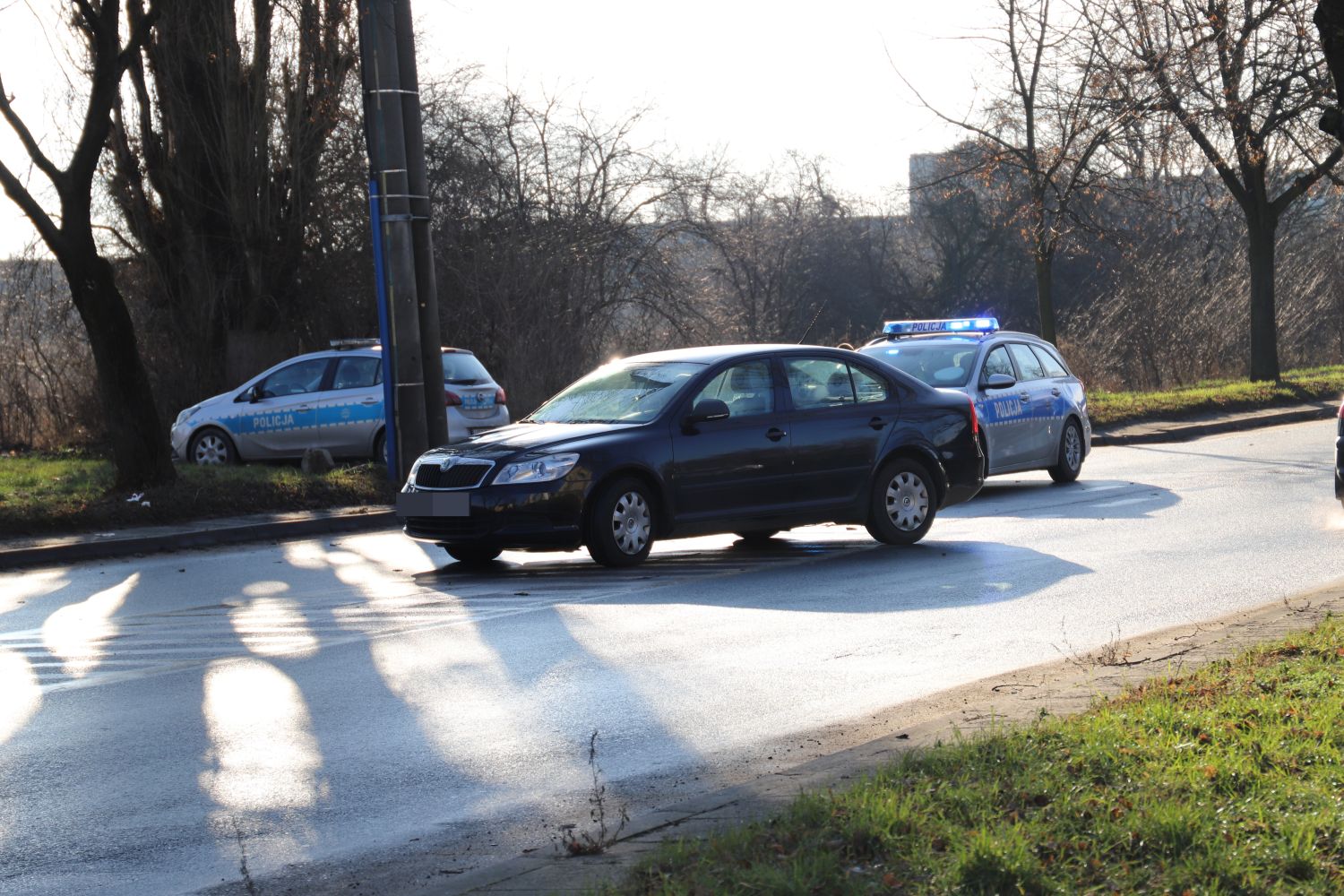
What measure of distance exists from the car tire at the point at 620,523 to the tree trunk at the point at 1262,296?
24.8 m

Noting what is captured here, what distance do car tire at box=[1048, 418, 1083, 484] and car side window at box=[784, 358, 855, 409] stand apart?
19.8 feet

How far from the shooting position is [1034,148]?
27.8m

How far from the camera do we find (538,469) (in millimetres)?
10688

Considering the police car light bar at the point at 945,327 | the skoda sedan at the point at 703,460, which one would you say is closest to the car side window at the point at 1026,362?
the police car light bar at the point at 945,327

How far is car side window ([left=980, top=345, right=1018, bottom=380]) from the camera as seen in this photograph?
54.4ft

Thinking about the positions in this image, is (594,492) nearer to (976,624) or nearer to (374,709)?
(976,624)

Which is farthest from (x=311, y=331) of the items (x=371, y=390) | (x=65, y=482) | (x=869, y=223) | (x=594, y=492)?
(x=869, y=223)

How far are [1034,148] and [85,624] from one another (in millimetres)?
21932

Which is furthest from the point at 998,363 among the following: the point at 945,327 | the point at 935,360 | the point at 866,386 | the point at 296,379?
the point at 296,379

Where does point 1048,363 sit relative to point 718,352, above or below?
below

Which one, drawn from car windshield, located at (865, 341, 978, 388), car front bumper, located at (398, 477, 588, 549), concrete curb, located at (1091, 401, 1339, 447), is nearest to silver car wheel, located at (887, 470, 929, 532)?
car front bumper, located at (398, 477, 588, 549)

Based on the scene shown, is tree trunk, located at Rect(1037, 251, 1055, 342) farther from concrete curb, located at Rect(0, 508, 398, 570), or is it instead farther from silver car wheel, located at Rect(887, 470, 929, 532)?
silver car wheel, located at Rect(887, 470, 929, 532)

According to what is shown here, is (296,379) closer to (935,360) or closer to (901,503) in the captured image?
(935,360)

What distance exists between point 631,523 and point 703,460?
72cm
